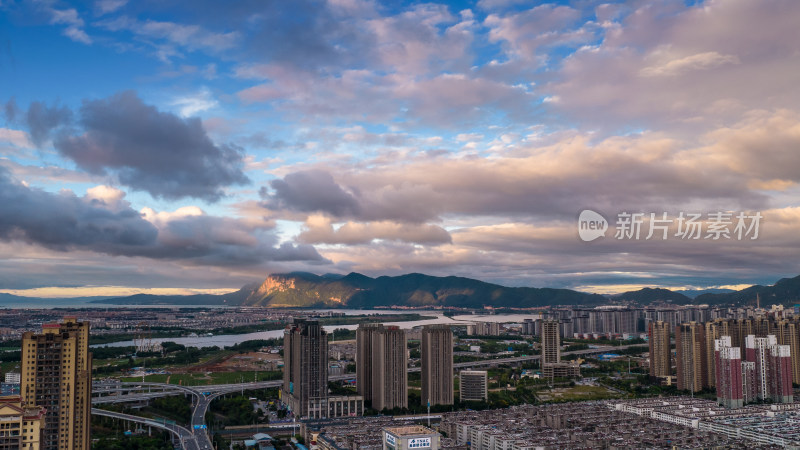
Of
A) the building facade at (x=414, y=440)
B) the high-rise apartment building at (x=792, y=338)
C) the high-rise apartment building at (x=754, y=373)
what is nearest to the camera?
the building facade at (x=414, y=440)

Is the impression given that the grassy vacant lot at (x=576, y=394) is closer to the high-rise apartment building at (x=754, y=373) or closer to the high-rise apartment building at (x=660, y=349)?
the high-rise apartment building at (x=660, y=349)

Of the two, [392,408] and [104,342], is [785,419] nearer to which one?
[392,408]

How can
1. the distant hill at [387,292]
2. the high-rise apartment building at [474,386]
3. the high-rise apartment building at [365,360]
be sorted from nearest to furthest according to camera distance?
1. the high-rise apartment building at [365,360]
2. the high-rise apartment building at [474,386]
3. the distant hill at [387,292]

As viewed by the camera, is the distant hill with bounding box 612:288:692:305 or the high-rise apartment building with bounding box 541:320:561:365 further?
the distant hill with bounding box 612:288:692:305

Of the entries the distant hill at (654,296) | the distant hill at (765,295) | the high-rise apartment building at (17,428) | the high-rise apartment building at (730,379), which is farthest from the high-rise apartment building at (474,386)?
the distant hill at (654,296)

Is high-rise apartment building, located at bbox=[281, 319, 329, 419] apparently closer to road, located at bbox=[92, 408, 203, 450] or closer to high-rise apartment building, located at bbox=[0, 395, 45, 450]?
road, located at bbox=[92, 408, 203, 450]

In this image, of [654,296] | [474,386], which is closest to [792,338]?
[474,386]

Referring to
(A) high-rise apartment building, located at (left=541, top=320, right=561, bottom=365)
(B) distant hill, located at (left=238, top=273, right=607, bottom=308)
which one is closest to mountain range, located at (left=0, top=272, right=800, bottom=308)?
(B) distant hill, located at (left=238, top=273, right=607, bottom=308)
